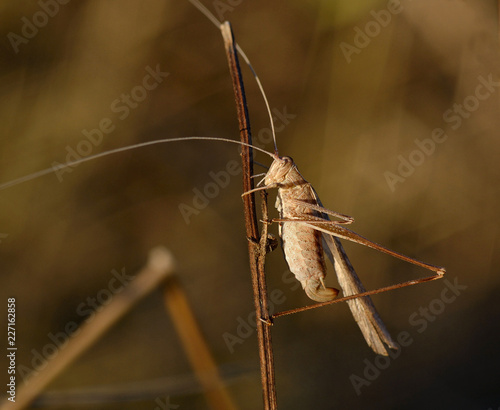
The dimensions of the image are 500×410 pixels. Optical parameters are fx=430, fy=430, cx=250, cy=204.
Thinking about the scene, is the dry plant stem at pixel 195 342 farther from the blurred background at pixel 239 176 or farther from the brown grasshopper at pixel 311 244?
the blurred background at pixel 239 176

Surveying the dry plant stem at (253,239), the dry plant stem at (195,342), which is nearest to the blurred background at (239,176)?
the dry plant stem at (195,342)

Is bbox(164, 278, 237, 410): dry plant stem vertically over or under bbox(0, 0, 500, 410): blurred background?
under

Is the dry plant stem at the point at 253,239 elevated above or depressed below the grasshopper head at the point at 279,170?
below

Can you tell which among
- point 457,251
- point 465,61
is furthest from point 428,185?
point 465,61

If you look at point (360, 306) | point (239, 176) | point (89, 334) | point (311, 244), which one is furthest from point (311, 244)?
point (239, 176)

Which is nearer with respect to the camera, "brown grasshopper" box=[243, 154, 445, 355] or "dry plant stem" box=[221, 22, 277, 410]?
"dry plant stem" box=[221, 22, 277, 410]

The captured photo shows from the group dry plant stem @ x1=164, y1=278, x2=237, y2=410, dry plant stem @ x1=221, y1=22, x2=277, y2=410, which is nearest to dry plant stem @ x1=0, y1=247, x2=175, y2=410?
dry plant stem @ x1=164, y1=278, x2=237, y2=410

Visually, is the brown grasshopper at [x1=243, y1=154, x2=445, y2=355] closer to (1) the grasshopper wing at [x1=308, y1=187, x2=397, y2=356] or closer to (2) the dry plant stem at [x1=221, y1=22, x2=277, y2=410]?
(1) the grasshopper wing at [x1=308, y1=187, x2=397, y2=356]
